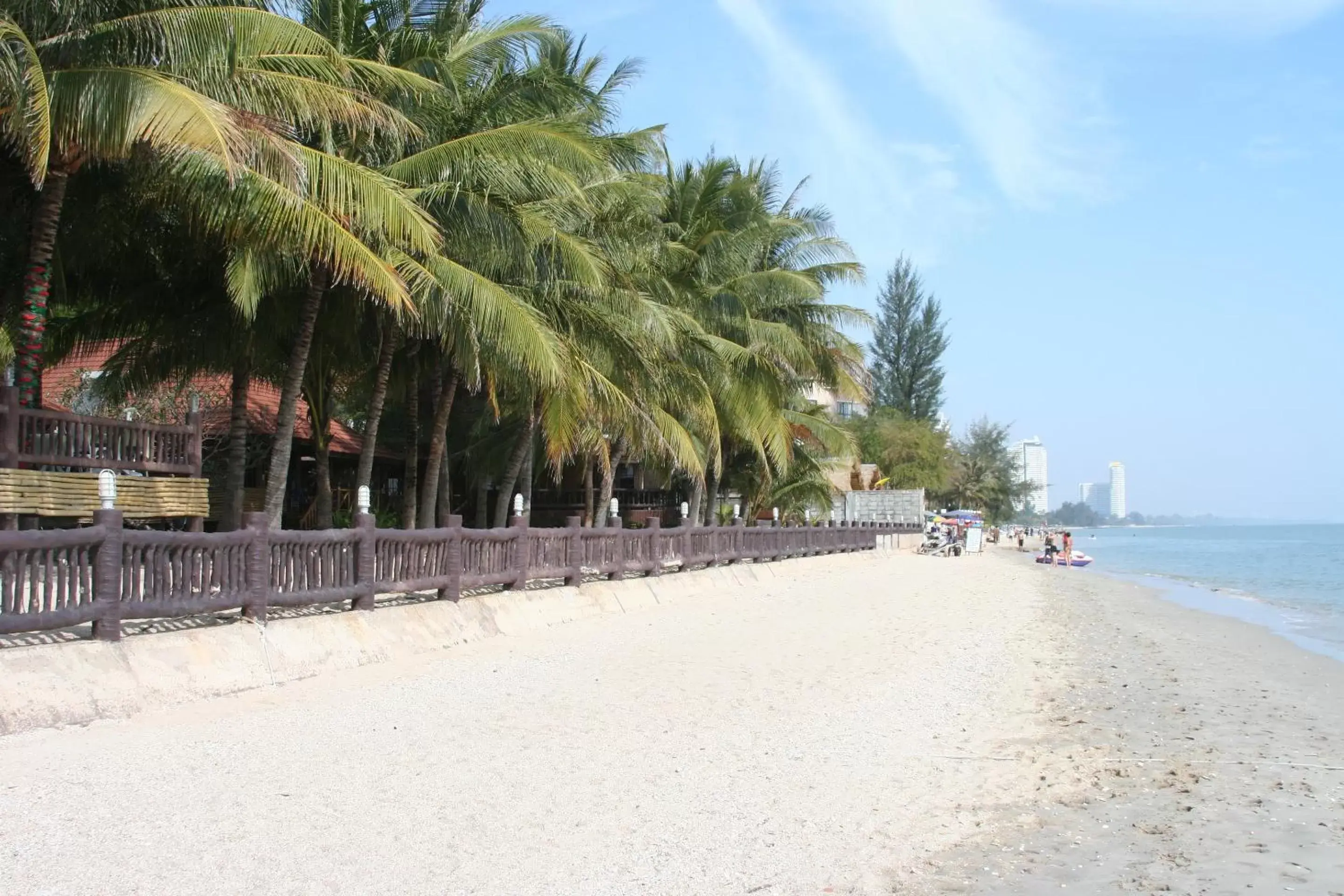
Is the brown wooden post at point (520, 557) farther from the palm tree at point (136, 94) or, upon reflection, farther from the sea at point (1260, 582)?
the sea at point (1260, 582)

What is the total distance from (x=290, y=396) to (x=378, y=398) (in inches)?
104

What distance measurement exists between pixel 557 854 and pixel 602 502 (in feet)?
55.2

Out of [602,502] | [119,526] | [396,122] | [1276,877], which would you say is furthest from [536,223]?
[1276,877]

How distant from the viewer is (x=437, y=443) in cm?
1681

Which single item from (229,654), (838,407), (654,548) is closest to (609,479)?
(654,548)

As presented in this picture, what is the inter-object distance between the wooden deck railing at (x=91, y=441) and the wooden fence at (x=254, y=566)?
5.77 ft

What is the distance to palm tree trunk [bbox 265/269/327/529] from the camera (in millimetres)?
12422

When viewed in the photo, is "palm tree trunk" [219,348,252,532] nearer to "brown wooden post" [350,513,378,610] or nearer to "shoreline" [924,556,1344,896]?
"brown wooden post" [350,513,378,610]

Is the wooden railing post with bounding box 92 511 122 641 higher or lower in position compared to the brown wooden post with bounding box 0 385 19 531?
lower

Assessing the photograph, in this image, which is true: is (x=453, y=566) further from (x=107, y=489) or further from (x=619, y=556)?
(x=619, y=556)

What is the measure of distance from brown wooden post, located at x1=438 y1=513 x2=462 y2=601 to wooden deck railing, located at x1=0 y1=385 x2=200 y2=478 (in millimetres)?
3063

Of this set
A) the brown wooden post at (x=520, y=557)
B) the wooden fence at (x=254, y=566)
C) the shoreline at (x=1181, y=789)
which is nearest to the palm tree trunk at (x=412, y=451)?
the wooden fence at (x=254, y=566)

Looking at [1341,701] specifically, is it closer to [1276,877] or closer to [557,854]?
[1276,877]

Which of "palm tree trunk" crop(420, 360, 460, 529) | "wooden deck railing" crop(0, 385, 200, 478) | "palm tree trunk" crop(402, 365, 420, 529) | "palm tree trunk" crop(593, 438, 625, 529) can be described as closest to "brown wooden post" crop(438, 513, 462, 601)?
"wooden deck railing" crop(0, 385, 200, 478)
